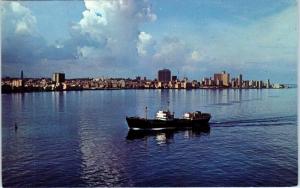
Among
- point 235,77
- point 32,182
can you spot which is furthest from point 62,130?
point 235,77

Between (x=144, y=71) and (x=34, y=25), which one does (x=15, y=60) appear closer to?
(x=34, y=25)

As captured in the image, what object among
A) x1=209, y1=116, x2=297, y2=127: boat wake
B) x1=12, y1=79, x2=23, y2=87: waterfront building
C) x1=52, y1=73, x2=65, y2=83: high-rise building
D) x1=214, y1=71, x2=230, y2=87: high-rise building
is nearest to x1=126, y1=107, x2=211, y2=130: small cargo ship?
x1=209, y1=116, x2=297, y2=127: boat wake

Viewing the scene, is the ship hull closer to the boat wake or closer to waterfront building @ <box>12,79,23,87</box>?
the boat wake

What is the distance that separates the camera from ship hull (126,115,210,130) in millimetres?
4293

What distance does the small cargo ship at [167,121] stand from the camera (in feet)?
14.1

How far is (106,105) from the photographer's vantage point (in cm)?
445

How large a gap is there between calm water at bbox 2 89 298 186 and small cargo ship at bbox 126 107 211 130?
64 millimetres

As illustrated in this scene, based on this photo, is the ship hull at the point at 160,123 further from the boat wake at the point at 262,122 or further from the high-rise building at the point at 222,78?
the high-rise building at the point at 222,78

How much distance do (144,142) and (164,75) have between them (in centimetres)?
67

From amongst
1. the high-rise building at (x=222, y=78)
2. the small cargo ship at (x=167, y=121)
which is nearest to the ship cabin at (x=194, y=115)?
the small cargo ship at (x=167, y=121)

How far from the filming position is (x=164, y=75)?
4.09m

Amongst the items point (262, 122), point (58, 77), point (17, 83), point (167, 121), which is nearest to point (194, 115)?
point (167, 121)

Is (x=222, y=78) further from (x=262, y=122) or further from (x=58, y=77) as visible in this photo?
(x=58, y=77)

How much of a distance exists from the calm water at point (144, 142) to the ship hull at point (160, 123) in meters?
0.07
